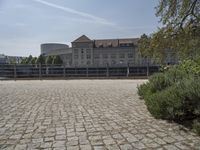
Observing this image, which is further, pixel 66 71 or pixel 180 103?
pixel 66 71

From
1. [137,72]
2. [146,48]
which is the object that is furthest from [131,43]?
[146,48]

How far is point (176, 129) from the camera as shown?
207 inches

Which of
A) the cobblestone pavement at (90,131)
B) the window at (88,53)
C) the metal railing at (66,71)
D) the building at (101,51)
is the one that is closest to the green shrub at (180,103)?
the cobblestone pavement at (90,131)

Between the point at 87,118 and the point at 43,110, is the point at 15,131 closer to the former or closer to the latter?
the point at 87,118

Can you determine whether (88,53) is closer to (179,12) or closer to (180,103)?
(179,12)

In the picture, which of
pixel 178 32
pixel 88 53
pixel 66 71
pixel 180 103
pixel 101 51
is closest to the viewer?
pixel 180 103

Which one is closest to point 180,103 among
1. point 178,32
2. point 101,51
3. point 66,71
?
point 178,32

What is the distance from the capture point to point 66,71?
35.0 m

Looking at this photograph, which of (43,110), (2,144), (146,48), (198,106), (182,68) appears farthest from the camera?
(146,48)

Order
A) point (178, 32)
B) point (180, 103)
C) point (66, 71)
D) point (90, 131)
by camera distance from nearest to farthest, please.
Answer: point (90, 131)
point (180, 103)
point (178, 32)
point (66, 71)

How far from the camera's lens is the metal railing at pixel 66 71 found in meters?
34.6

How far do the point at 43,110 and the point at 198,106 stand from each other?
4.54 metres

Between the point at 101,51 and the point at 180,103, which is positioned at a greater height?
the point at 101,51

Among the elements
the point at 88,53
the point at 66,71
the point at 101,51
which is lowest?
the point at 66,71
